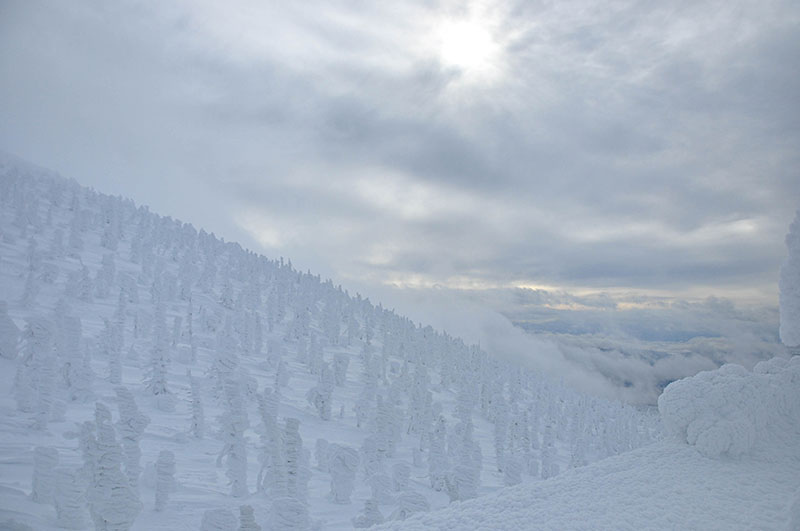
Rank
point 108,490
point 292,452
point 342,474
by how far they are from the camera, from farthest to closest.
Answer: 1. point 342,474
2. point 292,452
3. point 108,490

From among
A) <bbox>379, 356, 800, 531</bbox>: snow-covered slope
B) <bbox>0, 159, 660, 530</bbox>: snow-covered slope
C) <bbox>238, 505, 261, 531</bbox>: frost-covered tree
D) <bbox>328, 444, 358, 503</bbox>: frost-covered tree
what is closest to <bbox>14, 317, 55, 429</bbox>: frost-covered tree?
<bbox>0, 159, 660, 530</bbox>: snow-covered slope

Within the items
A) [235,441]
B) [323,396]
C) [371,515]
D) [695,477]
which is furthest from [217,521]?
[323,396]

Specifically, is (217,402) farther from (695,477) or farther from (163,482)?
(695,477)

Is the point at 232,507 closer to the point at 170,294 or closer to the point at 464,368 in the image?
the point at 170,294

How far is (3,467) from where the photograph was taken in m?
21.7

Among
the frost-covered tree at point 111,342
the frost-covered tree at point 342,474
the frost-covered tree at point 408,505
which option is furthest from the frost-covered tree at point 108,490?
the frost-covered tree at point 111,342

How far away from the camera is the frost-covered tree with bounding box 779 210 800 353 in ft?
48.2

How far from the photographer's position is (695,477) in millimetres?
12938

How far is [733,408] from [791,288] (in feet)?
15.6

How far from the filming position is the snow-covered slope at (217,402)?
71.3 feet

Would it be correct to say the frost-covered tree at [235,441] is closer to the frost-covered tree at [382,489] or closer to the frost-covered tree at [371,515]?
the frost-covered tree at [371,515]

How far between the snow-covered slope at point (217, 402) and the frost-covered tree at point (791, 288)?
59.2 feet

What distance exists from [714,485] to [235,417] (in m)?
25.9

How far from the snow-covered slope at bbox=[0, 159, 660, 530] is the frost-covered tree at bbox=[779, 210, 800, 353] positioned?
710 inches
